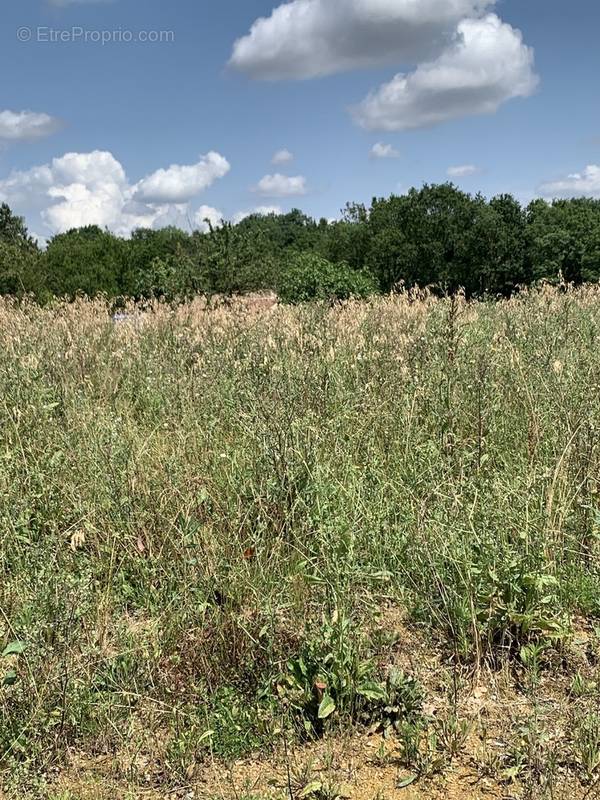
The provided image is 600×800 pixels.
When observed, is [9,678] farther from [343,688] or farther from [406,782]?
[406,782]

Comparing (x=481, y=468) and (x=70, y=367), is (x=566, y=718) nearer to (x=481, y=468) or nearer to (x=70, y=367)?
(x=481, y=468)

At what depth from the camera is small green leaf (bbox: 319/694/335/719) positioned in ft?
6.41

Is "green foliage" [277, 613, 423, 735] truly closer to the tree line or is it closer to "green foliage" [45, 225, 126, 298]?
the tree line

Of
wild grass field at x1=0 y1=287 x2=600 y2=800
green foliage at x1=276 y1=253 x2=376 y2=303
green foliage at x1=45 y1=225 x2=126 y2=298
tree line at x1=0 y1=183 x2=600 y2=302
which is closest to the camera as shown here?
wild grass field at x1=0 y1=287 x2=600 y2=800

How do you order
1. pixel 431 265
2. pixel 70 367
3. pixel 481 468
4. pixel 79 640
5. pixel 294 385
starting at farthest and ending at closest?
pixel 431 265, pixel 70 367, pixel 294 385, pixel 481 468, pixel 79 640

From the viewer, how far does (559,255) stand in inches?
1756

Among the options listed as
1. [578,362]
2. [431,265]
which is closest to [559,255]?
[431,265]

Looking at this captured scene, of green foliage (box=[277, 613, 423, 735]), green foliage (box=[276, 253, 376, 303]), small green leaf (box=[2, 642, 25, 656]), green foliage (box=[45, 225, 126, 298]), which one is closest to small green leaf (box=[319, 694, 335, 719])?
green foliage (box=[277, 613, 423, 735])

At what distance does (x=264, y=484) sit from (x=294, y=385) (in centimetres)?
114

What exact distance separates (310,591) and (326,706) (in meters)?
0.58

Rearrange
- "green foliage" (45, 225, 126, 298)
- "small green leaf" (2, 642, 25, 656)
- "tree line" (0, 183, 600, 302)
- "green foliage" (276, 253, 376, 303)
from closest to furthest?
"small green leaf" (2, 642, 25, 656), "green foliage" (276, 253, 376, 303), "green foliage" (45, 225, 126, 298), "tree line" (0, 183, 600, 302)

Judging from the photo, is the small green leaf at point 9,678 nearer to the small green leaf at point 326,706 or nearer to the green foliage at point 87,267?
the small green leaf at point 326,706

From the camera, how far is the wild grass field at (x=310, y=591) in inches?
76.2

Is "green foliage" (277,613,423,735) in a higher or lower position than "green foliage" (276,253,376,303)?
lower
